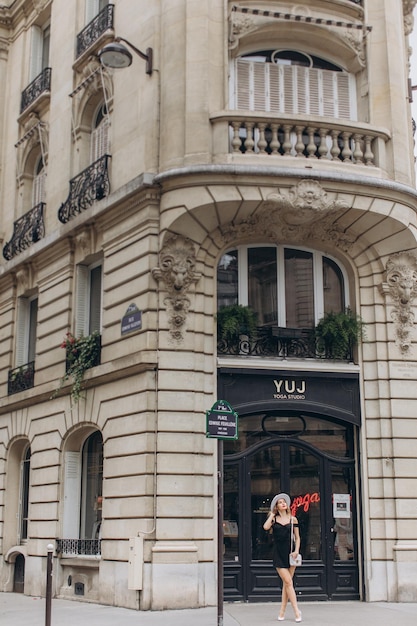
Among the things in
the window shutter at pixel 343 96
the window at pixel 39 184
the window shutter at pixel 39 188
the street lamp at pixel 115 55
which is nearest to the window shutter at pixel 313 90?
the window shutter at pixel 343 96

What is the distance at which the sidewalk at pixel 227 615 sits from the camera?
44.1 ft

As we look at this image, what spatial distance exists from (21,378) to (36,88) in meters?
7.96

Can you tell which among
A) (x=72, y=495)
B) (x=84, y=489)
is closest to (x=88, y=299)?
(x=84, y=489)

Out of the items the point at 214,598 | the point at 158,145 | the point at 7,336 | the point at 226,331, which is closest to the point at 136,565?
the point at 214,598

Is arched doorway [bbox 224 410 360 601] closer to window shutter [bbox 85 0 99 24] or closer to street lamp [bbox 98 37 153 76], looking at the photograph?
street lamp [bbox 98 37 153 76]

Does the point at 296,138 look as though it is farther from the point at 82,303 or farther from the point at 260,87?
the point at 82,303

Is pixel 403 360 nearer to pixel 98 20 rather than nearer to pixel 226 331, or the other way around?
pixel 226 331

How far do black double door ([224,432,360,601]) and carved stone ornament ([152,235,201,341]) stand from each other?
111 inches

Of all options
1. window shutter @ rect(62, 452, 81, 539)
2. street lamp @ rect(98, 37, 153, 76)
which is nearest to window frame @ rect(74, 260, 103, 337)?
window shutter @ rect(62, 452, 81, 539)

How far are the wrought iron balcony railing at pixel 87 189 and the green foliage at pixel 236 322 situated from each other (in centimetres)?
399

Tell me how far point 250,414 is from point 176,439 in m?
1.65

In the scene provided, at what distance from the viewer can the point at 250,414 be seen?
54.0ft

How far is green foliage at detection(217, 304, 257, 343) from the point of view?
1647 centimetres

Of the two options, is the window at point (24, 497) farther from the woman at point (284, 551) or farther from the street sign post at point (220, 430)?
the street sign post at point (220, 430)
